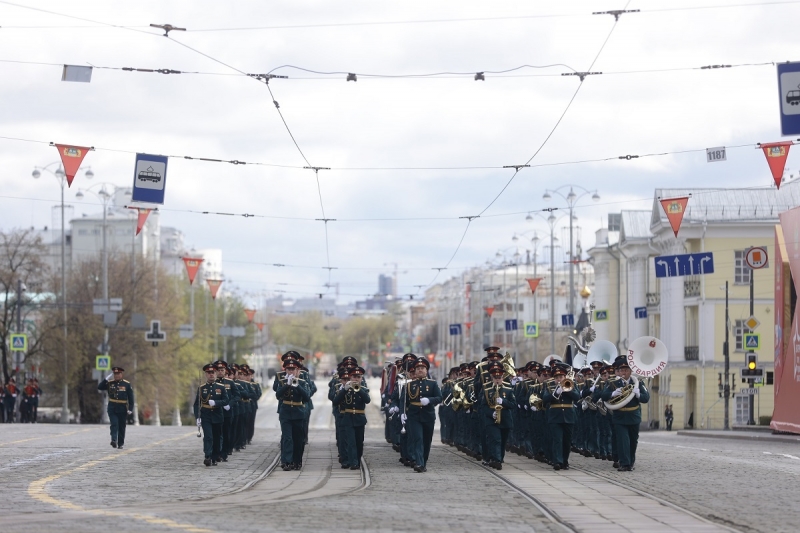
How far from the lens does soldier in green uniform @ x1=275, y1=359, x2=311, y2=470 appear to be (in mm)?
21188

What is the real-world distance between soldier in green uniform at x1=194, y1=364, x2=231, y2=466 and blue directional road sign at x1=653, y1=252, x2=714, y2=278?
25.4 metres

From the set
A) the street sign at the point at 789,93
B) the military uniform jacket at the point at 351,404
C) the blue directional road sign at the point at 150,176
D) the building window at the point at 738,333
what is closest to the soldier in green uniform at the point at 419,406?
the military uniform jacket at the point at 351,404

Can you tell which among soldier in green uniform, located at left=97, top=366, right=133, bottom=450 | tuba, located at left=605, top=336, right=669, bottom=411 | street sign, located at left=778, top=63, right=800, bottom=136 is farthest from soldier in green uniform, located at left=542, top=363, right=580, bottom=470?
soldier in green uniform, located at left=97, top=366, right=133, bottom=450

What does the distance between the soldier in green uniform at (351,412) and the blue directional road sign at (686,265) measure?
82.0 feet

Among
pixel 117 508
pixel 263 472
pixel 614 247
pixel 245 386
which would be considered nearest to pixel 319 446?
pixel 245 386

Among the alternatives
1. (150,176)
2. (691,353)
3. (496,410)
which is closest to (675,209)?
(150,176)

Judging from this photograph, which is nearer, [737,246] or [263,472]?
[263,472]

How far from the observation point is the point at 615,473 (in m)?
20.8

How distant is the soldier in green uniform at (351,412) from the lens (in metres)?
21.5

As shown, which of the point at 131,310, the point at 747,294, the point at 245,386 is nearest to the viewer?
the point at 245,386

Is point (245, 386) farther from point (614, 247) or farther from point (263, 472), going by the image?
point (614, 247)

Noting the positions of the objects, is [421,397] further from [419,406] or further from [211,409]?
[211,409]

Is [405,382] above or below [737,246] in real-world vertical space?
below

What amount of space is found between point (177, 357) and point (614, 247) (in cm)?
2799
